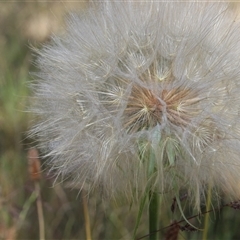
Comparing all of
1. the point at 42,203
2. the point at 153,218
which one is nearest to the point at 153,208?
the point at 153,218

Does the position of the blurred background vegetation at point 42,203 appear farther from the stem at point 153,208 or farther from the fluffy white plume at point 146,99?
the stem at point 153,208

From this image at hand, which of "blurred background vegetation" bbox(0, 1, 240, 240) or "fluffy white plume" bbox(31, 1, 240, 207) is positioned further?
"blurred background vegetation" bbox(0, 1, 240, 240)

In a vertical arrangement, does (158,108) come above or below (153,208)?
above

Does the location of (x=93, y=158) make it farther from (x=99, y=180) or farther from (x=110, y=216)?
(x=110, y=216)

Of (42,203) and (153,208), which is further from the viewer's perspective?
(42,203)

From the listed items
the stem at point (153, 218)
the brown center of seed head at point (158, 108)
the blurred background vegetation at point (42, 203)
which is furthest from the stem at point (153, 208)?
the blurred background vegetation at point (42, 203)

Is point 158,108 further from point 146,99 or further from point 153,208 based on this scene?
point 153,208

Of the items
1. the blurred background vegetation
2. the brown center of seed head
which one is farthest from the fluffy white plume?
the blurred background vegetation

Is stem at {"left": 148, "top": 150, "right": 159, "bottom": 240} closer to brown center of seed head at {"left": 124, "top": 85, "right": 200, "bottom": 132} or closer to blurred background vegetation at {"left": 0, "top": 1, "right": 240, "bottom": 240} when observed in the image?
brown center of seed head at {"left": 124, "top": 85, "right": 200, "bottom": 132}
